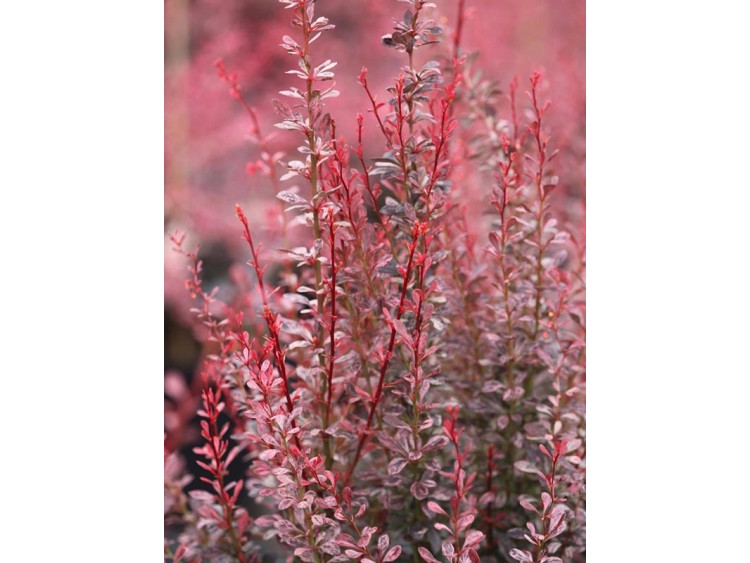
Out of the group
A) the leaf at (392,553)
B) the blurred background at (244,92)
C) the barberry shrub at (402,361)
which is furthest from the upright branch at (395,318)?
the blurred background at (244,92)

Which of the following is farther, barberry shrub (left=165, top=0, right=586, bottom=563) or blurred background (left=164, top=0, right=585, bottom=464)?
blurred background (left=164, top=0, right=585, bottom=464)

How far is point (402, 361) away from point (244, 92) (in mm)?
2167

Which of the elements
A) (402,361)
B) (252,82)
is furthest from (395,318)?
(252,82)

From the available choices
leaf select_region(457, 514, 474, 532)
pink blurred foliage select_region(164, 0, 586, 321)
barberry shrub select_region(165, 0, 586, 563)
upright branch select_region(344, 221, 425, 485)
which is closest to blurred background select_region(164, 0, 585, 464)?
pink blurred foliage select_region(164, 0, 586, 321)

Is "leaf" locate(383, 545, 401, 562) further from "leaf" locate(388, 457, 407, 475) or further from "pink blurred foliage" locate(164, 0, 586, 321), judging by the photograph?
"pink blurred foliage" locate(164, 0, 586, 321)

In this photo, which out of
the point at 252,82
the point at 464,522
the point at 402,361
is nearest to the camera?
the point at 464,522

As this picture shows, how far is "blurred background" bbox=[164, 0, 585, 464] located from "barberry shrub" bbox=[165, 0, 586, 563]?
0.82 metres

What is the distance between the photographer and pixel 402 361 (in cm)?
105

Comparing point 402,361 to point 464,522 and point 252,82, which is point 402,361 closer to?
point 464,522

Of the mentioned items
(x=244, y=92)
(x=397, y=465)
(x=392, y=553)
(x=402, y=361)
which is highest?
(x=244, y=92)

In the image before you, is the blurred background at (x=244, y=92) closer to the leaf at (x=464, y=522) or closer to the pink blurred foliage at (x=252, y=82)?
the pink blurred foliage at (x=252, y=82)

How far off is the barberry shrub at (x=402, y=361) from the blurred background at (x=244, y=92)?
82cm

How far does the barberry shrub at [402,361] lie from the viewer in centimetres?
94

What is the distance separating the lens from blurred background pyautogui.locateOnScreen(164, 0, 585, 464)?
2217 mm
